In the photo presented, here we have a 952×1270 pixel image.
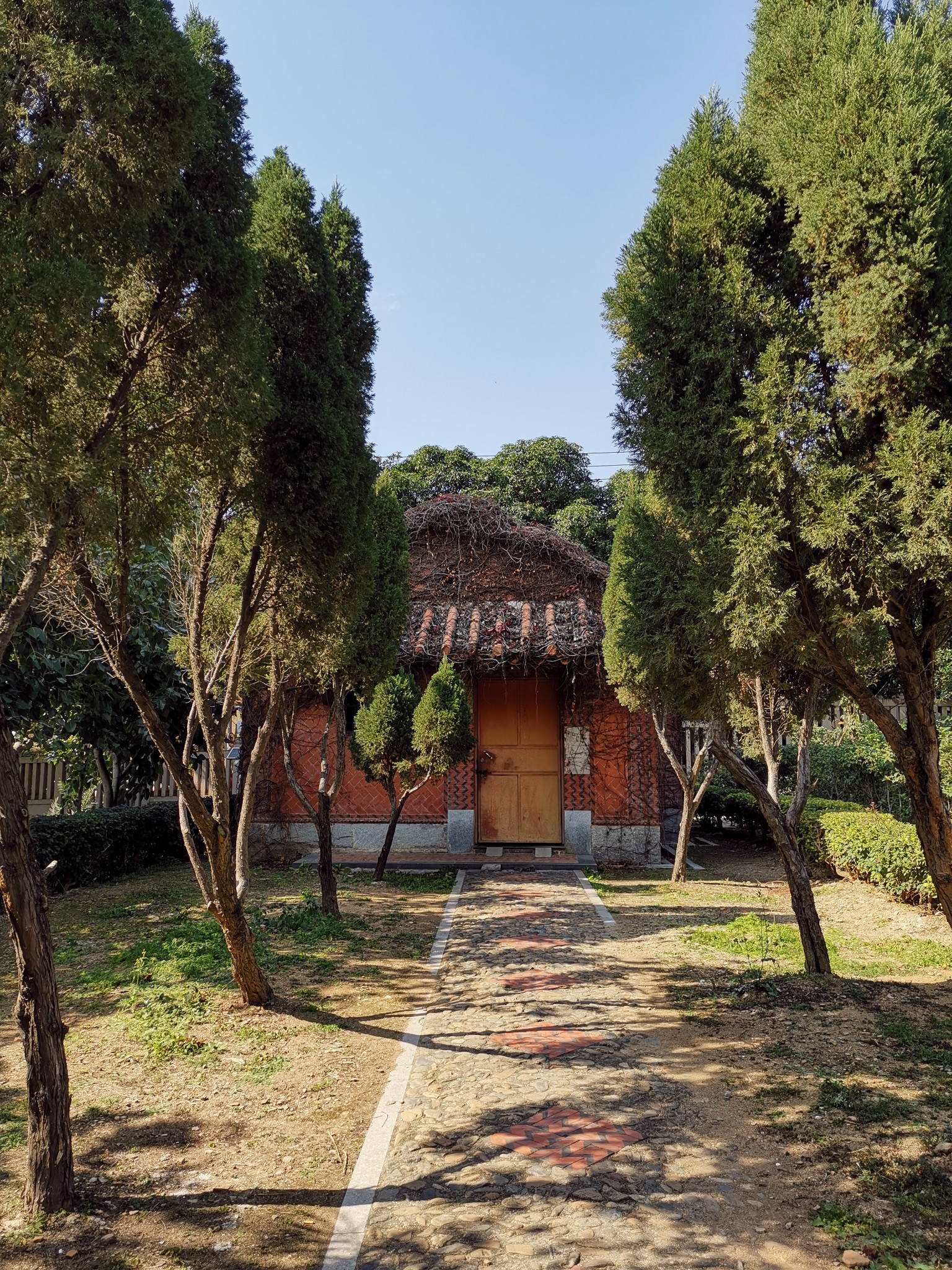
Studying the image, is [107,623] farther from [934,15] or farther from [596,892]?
[596,892]

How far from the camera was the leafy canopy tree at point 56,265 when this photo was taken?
9.20 ft

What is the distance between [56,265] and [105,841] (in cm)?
1037

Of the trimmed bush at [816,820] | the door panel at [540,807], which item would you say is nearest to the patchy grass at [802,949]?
the trimmed bush at [816,820]

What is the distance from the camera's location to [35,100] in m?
2.99

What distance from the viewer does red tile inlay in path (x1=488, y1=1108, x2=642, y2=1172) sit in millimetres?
3646

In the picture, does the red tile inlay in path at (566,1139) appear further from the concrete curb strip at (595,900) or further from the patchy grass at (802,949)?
the concrete curb strip at (595,900)

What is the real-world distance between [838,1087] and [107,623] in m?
4.53

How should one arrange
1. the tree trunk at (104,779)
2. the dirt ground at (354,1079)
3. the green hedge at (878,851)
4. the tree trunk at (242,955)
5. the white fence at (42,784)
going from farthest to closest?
the white fence at (42,784) < the tree trunk at (104,779) < the green hedge at (878,851) < the tree trunk at (242,955) < the dirt ground at (354,1079)

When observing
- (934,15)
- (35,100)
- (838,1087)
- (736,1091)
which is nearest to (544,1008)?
(736,1091)

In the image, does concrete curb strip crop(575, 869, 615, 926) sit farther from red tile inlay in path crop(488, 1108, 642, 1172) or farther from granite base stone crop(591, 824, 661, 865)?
red tile inlay in path crop(488, 1108, 642, 1172)

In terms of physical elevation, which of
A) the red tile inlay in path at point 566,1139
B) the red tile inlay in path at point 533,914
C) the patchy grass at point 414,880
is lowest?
the patchy grass at point 414,880

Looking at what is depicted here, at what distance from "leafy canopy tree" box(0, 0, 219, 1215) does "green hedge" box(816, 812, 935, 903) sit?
27.0 ft

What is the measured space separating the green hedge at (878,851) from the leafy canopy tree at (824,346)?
4.95m

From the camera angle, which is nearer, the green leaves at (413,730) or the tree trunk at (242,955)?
the tree trunk at (242,955)
